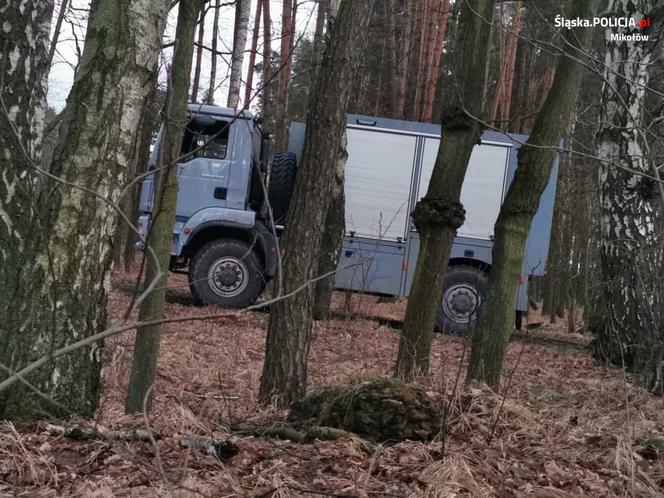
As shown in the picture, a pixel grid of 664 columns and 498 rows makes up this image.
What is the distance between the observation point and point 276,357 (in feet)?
17.4

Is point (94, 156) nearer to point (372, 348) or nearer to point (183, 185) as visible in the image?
point (372, 348)

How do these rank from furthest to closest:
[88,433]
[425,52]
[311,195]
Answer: [425,52], [311,195], [88,433]

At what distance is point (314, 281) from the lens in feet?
6.97

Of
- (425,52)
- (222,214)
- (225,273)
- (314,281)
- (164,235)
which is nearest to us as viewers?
(314,281)

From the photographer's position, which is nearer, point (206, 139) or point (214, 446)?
point (214, 446)

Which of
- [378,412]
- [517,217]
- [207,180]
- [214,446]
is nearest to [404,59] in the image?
[207,180]

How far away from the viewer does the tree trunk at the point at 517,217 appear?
539 centimetres

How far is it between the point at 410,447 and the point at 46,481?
5.70 feet

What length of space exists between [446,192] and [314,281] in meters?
3.73

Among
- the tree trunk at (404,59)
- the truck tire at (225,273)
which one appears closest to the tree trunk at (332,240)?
the truck tire at (225,273)

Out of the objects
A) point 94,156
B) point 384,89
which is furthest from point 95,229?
point 384,89

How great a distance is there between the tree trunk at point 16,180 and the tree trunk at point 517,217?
11.2ft

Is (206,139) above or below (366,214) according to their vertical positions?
above

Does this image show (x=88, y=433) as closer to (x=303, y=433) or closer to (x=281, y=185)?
(x=303, y=433)
